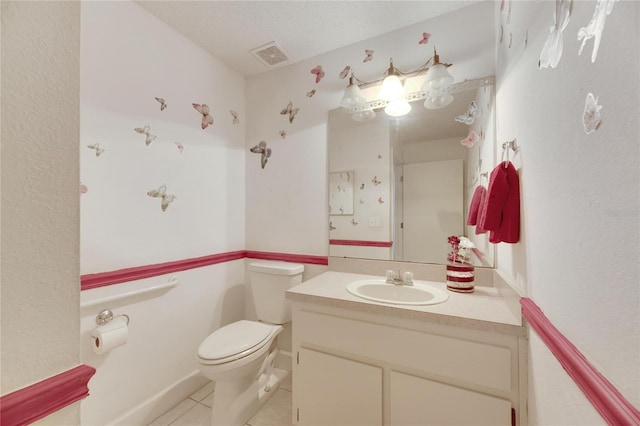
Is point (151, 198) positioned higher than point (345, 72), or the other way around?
point (345, 72)

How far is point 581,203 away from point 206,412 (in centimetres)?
207

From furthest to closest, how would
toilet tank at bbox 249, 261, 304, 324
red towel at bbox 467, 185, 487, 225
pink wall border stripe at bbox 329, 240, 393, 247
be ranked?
toilet tank at bbox 249, 261, 304, 324, pink wall border stripe at bbox 329, 240, 393, 247, red towel at bbox 467, 185, 487, 225

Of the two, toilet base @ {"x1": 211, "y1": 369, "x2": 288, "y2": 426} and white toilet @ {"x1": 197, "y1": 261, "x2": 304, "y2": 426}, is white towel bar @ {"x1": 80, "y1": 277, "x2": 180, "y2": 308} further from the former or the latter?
toilet base @ {"x1": 211, "y1": 369, "x2": 288, "y2": 426}

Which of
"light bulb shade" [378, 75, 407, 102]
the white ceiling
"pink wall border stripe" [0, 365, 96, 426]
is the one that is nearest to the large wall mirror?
"light bulb shade" [378, 75, 407, 102]

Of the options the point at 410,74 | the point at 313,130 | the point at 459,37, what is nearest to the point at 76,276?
the point at 313,130

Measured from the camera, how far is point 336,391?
3.93ft

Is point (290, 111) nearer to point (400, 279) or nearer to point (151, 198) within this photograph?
point (151, 198)

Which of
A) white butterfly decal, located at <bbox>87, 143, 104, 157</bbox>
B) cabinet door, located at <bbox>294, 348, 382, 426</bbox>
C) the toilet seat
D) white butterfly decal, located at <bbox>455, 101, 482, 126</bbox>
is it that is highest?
white butterfly decal, located at <bbox>455, 101, 482, 126</bbox>

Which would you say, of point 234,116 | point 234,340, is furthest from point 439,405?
point 234,116

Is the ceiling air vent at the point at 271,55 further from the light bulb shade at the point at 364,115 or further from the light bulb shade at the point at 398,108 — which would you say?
the light bulb shade at the point at 398,108

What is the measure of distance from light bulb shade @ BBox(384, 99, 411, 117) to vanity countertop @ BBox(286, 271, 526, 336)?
1091 millimetres

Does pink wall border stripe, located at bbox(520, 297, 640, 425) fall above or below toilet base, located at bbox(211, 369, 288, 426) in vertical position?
above

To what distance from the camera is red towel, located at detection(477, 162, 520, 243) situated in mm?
977

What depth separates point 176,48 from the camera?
166 centimetres
